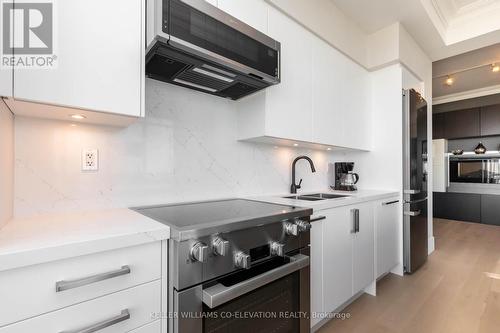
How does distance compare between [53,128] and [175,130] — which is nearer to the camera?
[53,128]

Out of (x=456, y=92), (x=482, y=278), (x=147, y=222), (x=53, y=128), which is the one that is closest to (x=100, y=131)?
(x=53, y=128)

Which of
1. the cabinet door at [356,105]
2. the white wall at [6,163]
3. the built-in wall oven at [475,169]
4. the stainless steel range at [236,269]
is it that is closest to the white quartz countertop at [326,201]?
the stainless steel range at [236,269]

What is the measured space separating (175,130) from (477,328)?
2421 mm

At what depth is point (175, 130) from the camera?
1559 mm

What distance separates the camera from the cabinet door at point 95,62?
0.88 metres

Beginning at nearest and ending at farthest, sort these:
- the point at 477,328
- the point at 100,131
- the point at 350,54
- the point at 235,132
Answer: the point at 100,131 → the point at 477,328 → the point at 235,132 → the point at 350,54

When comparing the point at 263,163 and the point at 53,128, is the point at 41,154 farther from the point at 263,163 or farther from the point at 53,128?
the point at 263,163

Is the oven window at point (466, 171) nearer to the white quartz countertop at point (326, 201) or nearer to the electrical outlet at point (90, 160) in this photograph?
the white quartz countertop at point (326, 201)

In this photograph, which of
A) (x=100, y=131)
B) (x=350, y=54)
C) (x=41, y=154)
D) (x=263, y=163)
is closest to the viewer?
(x=41, y=154)

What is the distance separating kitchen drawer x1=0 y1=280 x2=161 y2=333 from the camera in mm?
702

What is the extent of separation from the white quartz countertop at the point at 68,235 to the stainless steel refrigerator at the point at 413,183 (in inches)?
101

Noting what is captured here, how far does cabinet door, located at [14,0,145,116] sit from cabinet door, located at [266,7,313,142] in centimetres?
85

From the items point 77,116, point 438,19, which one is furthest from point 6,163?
point 438,19

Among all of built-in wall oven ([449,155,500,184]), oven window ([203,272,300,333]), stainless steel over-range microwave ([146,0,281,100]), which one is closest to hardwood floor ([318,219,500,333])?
oven window ([203,272,300,333])
